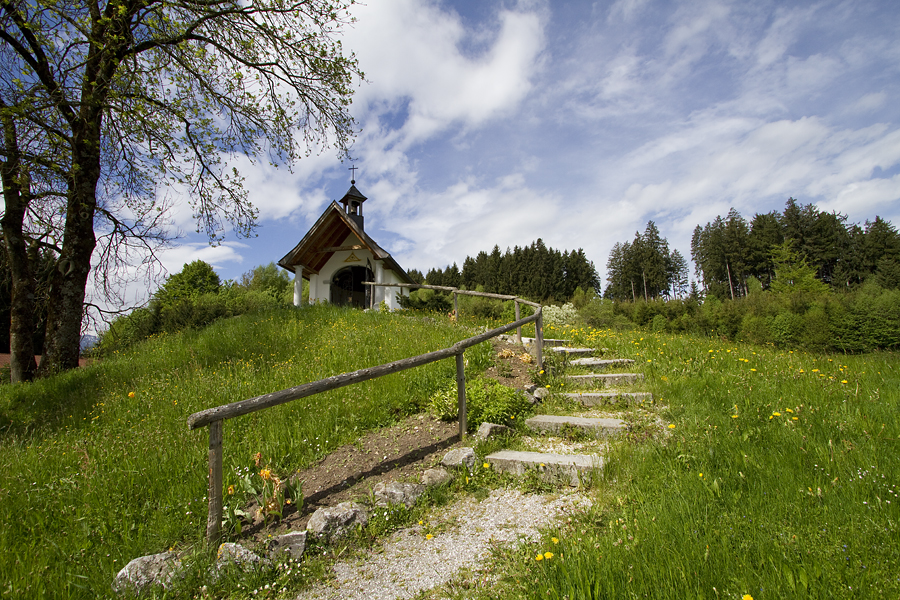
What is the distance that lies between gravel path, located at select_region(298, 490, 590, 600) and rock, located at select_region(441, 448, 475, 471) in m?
0.42

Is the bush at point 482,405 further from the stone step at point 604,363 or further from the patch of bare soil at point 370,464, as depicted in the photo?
the stone step at point 604,363

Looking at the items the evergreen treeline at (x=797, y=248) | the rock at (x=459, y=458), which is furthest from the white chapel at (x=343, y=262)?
the evergreen treeline at (x=797, y=248)

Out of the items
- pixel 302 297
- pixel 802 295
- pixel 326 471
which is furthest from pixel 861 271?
pixel 326 471

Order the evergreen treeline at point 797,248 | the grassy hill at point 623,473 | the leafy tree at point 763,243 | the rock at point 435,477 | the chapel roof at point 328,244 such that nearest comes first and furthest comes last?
the grassy hill at point 623,473
the rock at point 435,477
the chapel roof at point 328,244
the evergreen treeline at point 797,248
the leafy tree at point 763,243

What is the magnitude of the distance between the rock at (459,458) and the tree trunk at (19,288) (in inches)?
390

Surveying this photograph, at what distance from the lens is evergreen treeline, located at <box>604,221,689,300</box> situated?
70000 mm

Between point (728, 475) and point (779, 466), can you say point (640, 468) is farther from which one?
point (779, 466)

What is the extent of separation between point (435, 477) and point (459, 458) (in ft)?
1.12

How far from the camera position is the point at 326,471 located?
4074mm

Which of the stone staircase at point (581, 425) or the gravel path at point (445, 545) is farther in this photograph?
the stone staircase at point (581, 425)

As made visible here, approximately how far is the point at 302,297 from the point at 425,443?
47.7ft

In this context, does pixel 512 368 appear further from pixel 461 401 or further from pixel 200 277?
pixel 200 277

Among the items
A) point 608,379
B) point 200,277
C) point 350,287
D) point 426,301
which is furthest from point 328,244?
point 200,277

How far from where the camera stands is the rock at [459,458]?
3.98 metres
